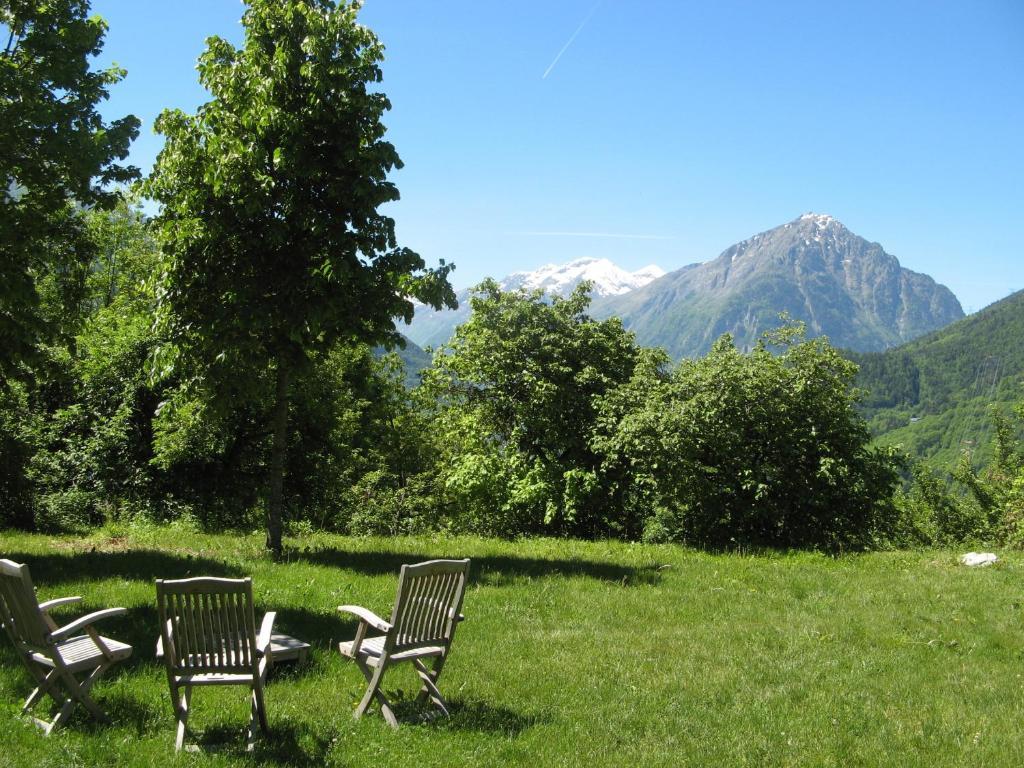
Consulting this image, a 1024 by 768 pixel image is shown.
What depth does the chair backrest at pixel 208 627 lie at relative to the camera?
5.30 meters

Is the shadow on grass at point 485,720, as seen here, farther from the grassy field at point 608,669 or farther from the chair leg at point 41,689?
the chair leg at point 41,689

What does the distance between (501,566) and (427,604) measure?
6666mm

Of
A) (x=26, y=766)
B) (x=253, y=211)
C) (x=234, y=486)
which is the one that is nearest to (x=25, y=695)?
(x=26, y=766)

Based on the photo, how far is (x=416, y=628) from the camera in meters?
6.23

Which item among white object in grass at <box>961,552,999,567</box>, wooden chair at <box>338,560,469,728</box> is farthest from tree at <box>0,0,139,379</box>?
white object in grass at <box>961,552,999,567</box>

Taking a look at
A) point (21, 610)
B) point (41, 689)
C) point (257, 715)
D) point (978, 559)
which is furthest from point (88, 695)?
point (978, 559)

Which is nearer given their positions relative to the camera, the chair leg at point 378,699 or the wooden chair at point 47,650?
the wooden chair at point 47,650

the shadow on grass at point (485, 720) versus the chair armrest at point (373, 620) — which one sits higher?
the chair armrest at point (373, 620)

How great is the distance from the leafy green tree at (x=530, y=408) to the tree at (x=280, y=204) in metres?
10.7

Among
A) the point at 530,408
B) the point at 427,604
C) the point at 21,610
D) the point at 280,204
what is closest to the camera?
the point at 21,610

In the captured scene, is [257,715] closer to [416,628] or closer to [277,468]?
[416,628]

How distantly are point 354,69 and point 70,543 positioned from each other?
10.0 metres

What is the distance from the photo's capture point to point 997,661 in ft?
27.3

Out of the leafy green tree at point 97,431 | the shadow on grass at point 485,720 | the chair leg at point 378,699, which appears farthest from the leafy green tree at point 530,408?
the chair leg at point 378,699
